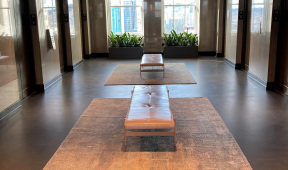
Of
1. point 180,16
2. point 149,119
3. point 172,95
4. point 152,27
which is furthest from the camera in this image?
point 180,16

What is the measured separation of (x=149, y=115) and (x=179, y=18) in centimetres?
972

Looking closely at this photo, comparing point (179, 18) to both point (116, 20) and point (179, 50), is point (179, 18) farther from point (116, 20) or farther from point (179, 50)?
point (116, 20)

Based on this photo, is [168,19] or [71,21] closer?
[71,21]

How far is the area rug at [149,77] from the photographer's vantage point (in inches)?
278

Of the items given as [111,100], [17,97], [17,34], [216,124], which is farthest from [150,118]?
[17,34]

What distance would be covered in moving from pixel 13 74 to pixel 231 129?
148 inches

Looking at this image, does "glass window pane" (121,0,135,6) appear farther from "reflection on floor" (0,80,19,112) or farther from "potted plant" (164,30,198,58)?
"reflection on floor" (0,80,19,112)

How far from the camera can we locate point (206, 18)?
11.7 metres

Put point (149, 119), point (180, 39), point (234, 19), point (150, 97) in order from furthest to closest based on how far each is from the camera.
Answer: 1. point (180, 39)
2. point (234, 19)
3. point (150, 97)
4. point (149, 119)

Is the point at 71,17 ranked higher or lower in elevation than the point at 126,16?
lower

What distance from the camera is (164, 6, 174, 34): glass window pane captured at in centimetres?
1245

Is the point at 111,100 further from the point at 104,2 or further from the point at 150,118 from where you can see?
the point at 104,2

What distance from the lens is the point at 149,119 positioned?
3322 millimetres

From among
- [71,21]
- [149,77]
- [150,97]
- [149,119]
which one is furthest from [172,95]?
[71,21]
